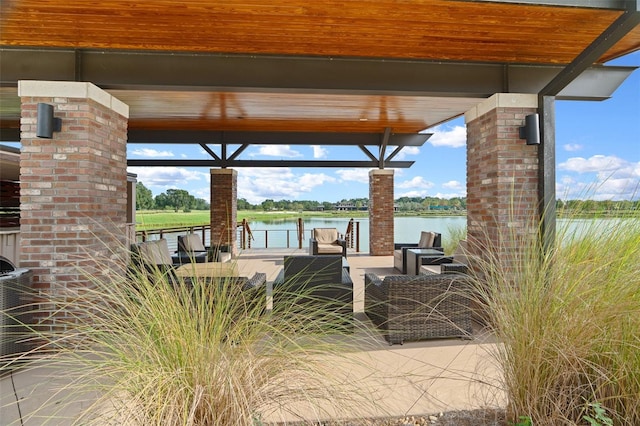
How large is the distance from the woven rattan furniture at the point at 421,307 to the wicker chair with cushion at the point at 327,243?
4.54 metres

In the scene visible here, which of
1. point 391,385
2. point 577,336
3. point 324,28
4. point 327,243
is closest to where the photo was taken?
point 577,336

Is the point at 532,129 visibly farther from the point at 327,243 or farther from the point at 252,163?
the point at 252,163

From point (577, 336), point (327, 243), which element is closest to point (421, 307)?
point (577, 336)

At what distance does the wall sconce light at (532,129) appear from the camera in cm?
393

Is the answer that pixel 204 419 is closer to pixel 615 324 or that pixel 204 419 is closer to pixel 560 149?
pixel 615 324

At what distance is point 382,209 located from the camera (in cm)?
1001

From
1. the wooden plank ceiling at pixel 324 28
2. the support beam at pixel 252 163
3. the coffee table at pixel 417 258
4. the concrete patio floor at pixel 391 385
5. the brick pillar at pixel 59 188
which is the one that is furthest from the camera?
the support beam at pixel 252 163

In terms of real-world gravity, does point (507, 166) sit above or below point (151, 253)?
above

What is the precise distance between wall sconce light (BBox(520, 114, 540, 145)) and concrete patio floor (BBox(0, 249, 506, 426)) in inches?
91.9

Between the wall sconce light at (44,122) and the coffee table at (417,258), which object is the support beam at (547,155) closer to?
the coffee table at (417,258)

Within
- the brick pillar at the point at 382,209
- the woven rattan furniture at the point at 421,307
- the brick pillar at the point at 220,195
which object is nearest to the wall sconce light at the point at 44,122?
the woven rattan furniture at the point at 421,307

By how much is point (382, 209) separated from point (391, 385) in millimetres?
7723

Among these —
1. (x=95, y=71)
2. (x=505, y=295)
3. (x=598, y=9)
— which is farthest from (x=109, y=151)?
(x=598, y=9)

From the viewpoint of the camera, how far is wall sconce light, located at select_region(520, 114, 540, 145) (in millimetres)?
3928
